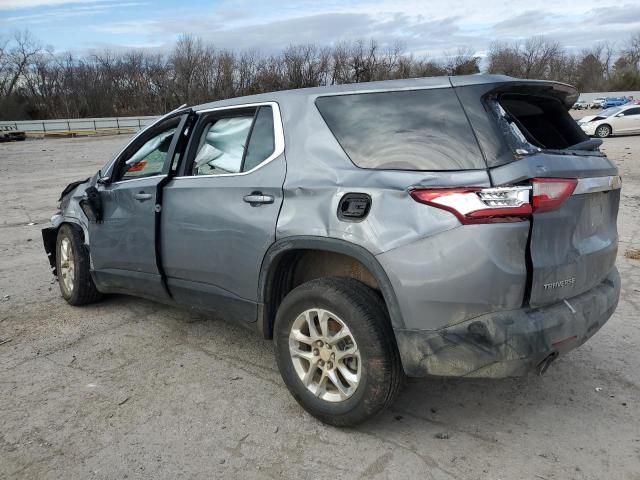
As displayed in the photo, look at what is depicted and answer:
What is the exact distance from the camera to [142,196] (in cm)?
419

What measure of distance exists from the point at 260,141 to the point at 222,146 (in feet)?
1.41

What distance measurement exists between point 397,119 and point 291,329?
4.26 ft

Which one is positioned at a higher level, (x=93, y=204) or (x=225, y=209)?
(x=225, y=209)

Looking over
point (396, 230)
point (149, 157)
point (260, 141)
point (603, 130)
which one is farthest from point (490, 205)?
point (603, 130)

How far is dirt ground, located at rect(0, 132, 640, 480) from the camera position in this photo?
2807 mm

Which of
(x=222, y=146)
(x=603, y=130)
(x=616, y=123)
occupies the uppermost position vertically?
(x=222, y=146)

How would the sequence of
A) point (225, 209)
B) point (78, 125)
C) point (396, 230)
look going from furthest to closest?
point (78, 125) → point (225, 209) → point (396, 230)

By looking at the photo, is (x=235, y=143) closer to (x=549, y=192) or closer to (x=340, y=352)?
Result: (x=340, y=352)

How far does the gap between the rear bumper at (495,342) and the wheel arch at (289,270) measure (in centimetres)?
18

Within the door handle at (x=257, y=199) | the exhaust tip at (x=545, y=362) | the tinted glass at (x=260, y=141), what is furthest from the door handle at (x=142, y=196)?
the exhaust tip at (x=545, y=362)

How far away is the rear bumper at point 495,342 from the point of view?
2.59 m

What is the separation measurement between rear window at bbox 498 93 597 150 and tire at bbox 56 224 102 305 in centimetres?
386

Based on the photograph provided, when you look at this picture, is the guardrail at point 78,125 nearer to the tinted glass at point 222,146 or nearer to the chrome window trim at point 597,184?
the tinted glass at point 222,146

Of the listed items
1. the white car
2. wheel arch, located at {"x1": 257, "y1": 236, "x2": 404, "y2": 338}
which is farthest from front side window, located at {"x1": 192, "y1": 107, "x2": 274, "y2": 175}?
the white car
